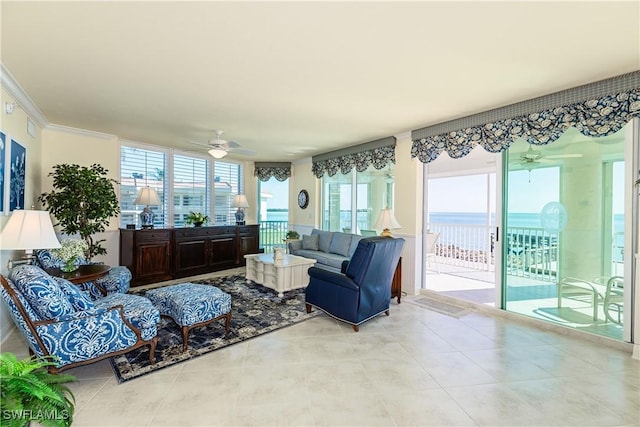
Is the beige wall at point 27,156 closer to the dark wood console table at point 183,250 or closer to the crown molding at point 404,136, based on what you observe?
the dark wood console table at point 183,250

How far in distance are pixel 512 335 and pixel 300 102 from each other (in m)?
3.41

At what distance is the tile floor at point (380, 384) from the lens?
1989 mm

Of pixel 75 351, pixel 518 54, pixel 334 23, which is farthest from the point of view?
pixel 518 54

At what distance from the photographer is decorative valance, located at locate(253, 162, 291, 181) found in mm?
7395

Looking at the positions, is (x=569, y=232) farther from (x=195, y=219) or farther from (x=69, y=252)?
(x=195, y=219)

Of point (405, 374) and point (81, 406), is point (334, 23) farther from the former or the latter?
point (81, 406)

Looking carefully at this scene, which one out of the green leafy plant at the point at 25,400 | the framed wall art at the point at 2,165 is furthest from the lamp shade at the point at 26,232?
the green leafy plant at the point at 25,400

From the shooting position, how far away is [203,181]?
260 inches

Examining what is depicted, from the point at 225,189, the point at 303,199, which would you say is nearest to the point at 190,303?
the point at 225,189

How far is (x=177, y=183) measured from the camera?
617 cm

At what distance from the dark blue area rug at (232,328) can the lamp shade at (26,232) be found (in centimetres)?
116

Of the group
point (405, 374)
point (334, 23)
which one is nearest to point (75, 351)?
point (405, 374)

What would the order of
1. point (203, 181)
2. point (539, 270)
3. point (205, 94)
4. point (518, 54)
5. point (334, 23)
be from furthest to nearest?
point (203, 181), point (539, 270), point (205, 94), point (518, 54), point (334, 23)

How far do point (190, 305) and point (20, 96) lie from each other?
110 inches
